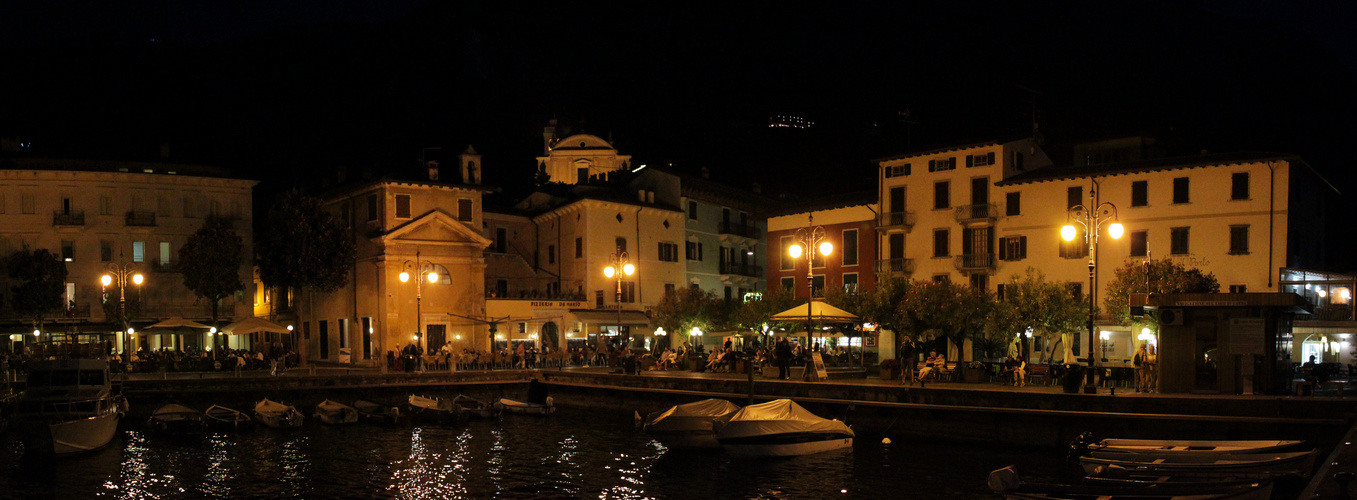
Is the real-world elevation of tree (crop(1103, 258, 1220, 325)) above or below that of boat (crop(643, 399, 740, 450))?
above

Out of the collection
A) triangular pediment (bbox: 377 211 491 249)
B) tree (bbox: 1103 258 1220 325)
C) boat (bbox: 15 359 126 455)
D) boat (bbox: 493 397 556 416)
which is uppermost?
triangular pediment (bbox: 377 211 491 249)

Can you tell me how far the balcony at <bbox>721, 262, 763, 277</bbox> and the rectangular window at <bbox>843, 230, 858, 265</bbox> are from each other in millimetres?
13753

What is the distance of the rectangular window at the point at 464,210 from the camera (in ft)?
200

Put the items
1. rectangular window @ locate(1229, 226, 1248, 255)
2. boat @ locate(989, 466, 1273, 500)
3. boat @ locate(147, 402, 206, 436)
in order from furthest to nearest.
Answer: rectangular window @ locate(1229, 226, 1248, 255), boat @ locate(147, 402, 206, 436), boat @ locate(989, 466, 1273, 500)

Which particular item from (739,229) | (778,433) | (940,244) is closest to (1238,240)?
(940,244)

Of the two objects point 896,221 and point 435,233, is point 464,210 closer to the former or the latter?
point 435,233

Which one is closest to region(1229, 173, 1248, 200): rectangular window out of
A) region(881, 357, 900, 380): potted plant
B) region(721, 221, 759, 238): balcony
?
region(881, 357, 900, 380): potted plant

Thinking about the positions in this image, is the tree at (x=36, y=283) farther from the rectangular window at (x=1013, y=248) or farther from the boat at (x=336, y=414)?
the rectangular window at (x=1013, y=248)

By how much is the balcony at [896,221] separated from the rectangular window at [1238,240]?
50.8 feet

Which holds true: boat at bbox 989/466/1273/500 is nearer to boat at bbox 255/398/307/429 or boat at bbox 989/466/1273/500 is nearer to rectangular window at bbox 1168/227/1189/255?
boat at bbox 255/398/307/429

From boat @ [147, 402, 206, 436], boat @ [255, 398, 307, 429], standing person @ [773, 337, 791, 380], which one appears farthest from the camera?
standing person @ [773, 337, 791, 380]

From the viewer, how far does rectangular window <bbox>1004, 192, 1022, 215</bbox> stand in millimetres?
51812

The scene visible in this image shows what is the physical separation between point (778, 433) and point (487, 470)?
335 inches

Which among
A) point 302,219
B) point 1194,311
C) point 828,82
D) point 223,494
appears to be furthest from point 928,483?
point 828,82
